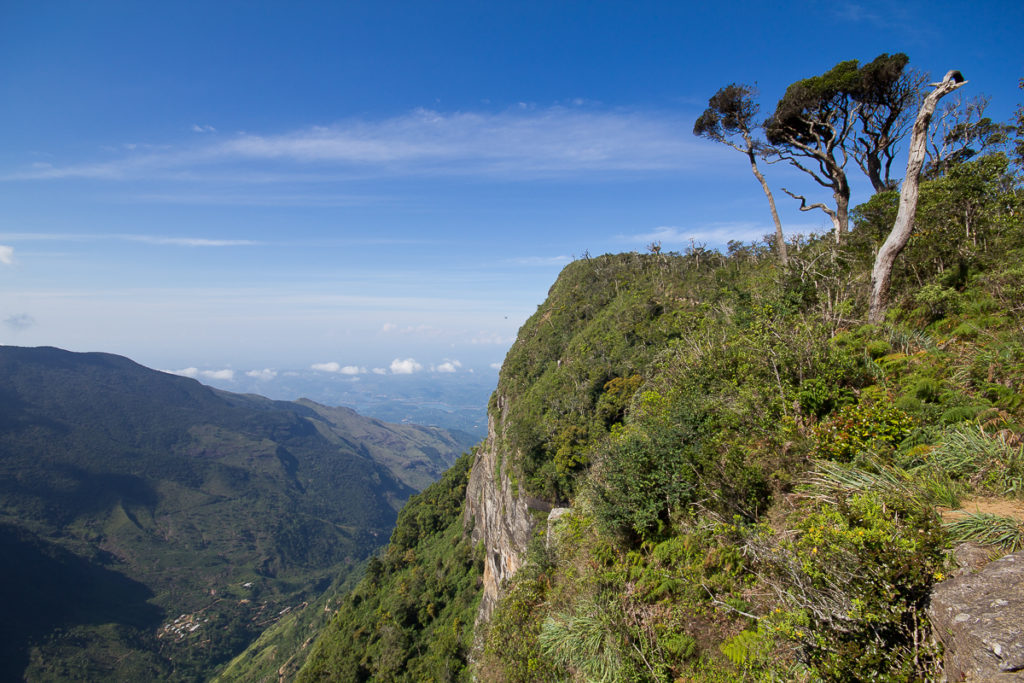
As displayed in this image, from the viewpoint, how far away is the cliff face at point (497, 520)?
24000 millimetres

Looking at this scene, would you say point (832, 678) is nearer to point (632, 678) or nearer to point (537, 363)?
point (632, 678)

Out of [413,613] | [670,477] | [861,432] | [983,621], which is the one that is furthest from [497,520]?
[983,621]

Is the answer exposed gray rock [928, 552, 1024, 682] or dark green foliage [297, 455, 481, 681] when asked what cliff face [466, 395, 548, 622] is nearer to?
dark green foliage [297, 455, 481, 681]

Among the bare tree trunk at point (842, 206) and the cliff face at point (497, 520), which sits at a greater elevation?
the bare tree trunk at point (842, 206)

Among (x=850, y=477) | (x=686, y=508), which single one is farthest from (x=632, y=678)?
(x=850, y=477)

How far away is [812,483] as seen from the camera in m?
6.12

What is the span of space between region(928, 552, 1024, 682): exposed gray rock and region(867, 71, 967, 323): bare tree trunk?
35.1ft

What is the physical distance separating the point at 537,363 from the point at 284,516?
21597cm

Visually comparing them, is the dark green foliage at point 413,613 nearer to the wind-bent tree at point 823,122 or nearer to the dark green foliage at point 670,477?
the dark green foliage at point 670,477

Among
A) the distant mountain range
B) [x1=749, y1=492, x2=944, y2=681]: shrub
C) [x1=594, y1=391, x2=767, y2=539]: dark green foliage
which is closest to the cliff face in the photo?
[x1=594, y1=391, x2=767, y2=539]: dark green foliage

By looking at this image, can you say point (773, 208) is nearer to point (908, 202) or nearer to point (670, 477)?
point (908, 202)

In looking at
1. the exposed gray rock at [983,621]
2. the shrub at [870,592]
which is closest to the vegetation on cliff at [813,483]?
the shrub at [870,592]

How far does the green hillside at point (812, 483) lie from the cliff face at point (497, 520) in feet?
33.4

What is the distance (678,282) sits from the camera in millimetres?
36062
